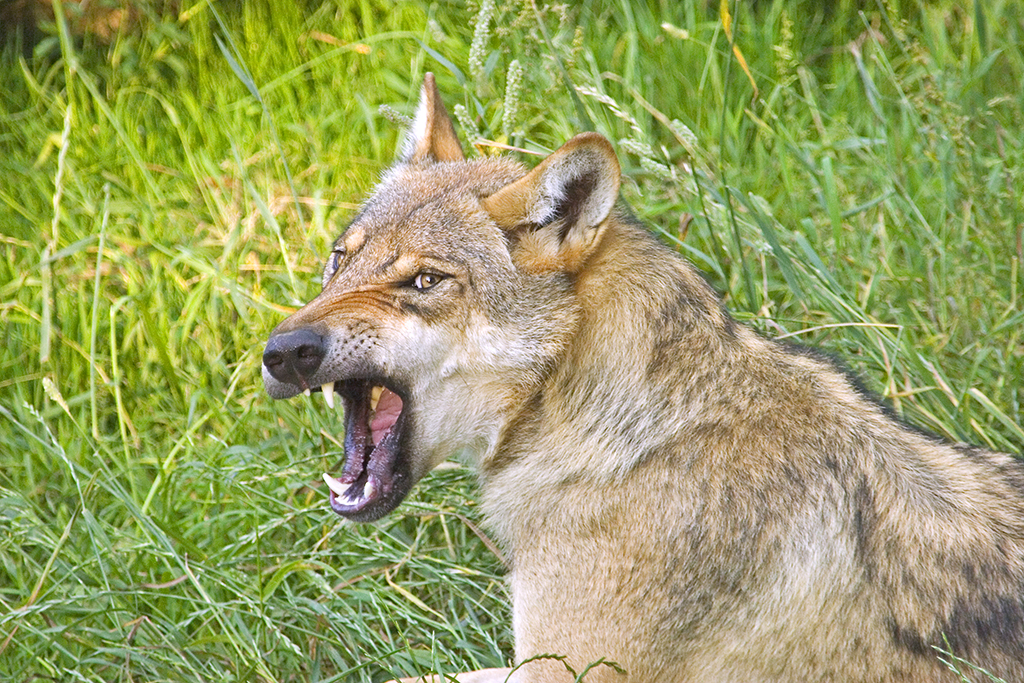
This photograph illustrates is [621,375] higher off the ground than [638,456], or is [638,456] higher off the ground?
[621,375]

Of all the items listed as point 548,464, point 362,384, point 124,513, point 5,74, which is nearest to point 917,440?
point 548,464

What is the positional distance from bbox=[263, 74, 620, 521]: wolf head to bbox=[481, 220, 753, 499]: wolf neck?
0.07m

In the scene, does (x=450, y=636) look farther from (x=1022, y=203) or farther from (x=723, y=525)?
(x=1022, y=203)

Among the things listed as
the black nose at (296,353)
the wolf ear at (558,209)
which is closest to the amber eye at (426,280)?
the wolf ear at (558,209)

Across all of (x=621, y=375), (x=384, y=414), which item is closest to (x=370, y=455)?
(x=384, y=414)

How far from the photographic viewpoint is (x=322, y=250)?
6.23 m

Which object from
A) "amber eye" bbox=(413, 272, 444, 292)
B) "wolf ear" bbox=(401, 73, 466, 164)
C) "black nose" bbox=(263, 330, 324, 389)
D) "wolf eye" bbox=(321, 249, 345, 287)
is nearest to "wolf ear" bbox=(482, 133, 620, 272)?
"amber eye" bbox=(413, 272, 444, 292)

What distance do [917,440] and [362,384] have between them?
183 centimetres

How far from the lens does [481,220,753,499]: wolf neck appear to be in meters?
3.49

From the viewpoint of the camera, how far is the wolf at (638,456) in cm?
329

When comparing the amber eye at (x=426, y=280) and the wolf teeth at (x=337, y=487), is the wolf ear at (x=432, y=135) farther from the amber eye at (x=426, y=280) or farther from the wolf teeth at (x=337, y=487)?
the wolf teeth at (x=337, y=487)

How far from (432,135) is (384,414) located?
1291mm

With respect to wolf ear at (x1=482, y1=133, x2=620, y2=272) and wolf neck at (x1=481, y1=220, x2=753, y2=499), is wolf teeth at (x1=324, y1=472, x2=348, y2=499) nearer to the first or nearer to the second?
wolf neck at (x1=481, y1=220, x2=753, y2=499)

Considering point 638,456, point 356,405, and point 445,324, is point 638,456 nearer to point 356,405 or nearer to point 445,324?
point 445,324
